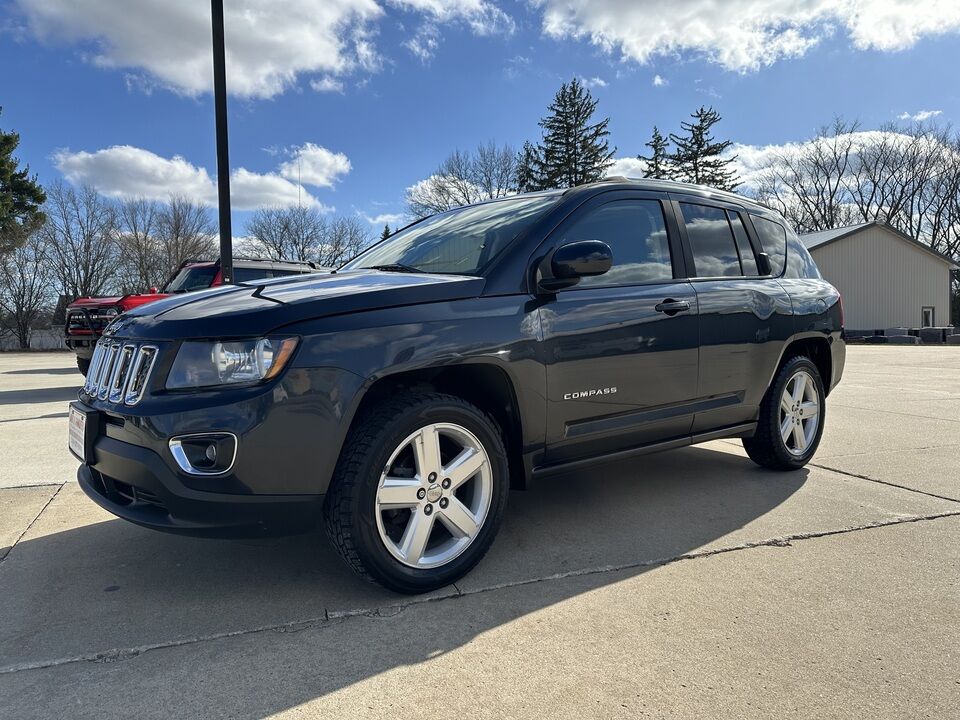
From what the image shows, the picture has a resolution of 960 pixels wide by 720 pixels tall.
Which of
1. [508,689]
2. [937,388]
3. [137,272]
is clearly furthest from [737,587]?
[137,272]

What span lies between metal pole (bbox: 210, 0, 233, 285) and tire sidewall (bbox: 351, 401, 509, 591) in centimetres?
582

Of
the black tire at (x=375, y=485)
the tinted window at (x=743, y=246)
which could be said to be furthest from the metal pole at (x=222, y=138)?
the black tire at (x=375, y=485)

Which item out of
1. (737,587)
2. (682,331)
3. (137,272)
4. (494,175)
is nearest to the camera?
(737,587)

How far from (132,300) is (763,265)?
8.89 meters

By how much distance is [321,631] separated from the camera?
242cm

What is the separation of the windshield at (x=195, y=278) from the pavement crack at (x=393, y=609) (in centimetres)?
906

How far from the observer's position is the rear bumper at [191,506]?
2.38 meters

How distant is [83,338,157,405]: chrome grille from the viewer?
2.53 meters

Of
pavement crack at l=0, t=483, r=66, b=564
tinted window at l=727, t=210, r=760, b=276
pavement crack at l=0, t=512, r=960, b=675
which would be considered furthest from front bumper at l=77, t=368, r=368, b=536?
tinted window at l=727, t=210, r=760, b=276

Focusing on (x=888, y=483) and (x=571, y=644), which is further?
(x=888, y=483)

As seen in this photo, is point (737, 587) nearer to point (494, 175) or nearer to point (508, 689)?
point (508, 689)

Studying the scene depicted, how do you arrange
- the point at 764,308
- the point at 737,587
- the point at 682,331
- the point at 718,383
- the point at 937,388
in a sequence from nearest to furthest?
the point at 737,587
the point at 682,331
the point at 718,383
the point at 764,308
the point at 937,388

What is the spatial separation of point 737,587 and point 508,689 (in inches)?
47.3

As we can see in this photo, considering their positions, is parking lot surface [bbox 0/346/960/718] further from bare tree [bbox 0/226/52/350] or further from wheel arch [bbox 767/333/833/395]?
bare tree [bbox 0/226/52/350]
